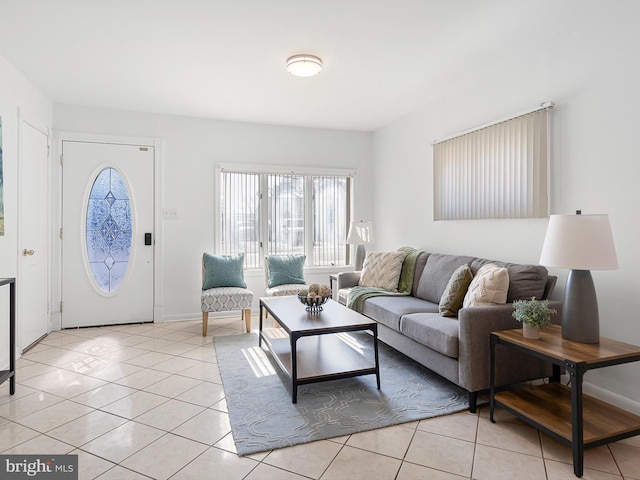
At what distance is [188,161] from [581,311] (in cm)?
435

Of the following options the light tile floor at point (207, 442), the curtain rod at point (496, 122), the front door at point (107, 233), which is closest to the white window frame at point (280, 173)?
the front door at point (107, 233)

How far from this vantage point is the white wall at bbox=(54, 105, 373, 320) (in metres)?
4.57

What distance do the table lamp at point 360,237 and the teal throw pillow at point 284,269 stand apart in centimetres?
72

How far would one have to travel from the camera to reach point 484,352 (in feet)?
8.00

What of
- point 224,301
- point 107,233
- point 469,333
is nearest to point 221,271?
point 224,301

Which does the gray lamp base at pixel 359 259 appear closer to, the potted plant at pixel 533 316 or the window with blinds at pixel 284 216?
the window with blinds at pixel 284 216

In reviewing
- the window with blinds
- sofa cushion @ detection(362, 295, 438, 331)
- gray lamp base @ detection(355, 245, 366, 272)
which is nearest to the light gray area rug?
sofa cushion @ detection(362, 295, 438, 331)

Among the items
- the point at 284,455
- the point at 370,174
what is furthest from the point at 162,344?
the point at 370,174

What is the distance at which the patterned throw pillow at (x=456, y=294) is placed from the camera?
2963mm

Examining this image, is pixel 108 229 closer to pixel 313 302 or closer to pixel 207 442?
pixel 313 302

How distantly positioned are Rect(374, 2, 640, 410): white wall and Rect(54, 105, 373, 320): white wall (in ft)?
8.71

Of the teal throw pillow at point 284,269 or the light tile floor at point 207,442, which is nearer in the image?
the light tile floor at point 207,442

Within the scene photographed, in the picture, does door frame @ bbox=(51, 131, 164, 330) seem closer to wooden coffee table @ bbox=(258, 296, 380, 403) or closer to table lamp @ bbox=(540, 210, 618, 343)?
wooden coffee table @ bbox=(258, 296, 380, 403)

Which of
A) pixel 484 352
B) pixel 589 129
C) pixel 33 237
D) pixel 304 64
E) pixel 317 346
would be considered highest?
pixel 304 64
